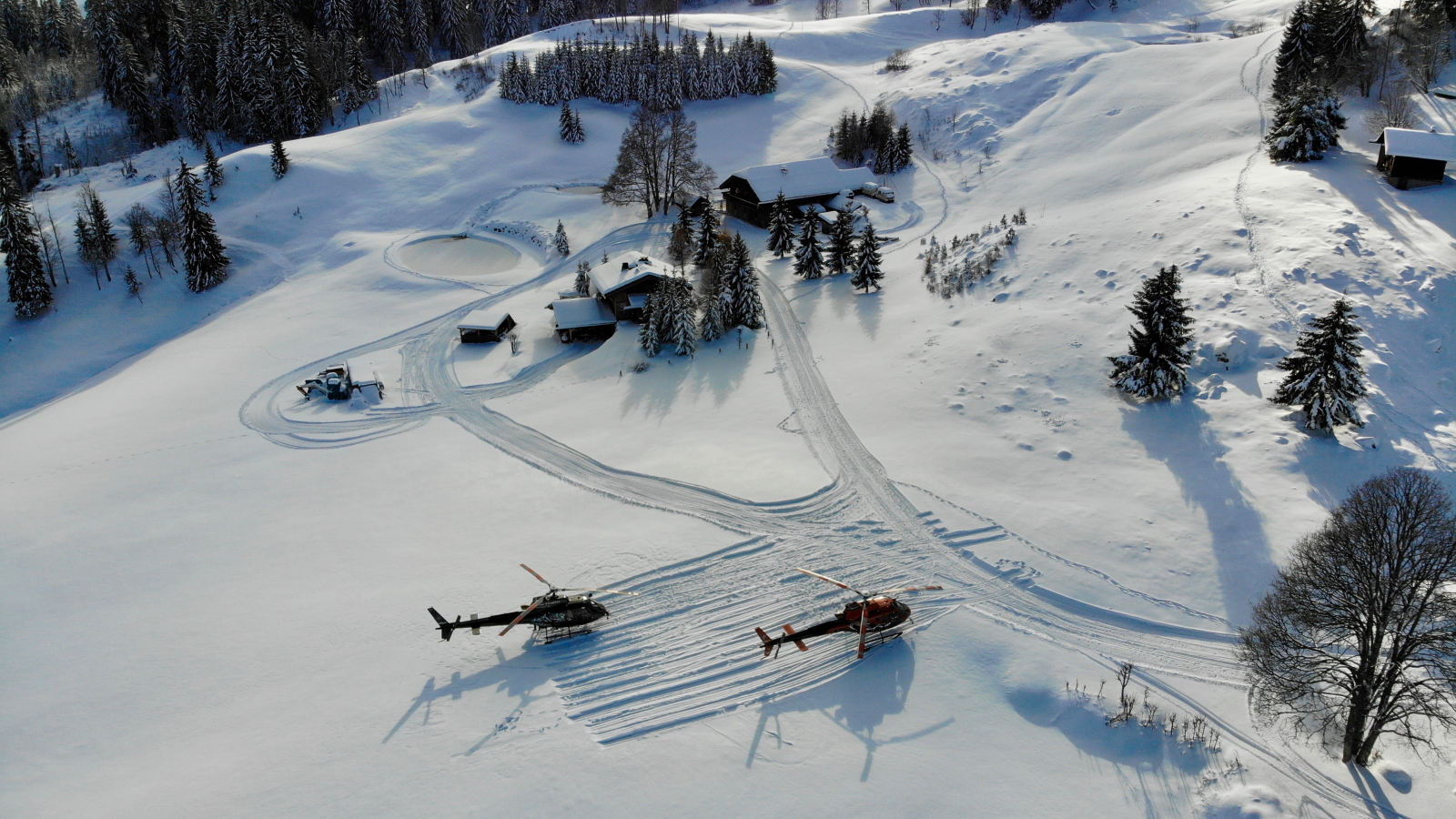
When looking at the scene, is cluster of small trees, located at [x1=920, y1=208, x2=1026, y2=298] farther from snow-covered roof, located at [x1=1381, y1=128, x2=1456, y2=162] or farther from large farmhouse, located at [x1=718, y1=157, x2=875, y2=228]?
snow-covered roof, located at [x1=1381, y1=128, x2=1456, y2=162]

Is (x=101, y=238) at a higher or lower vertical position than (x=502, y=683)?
higher

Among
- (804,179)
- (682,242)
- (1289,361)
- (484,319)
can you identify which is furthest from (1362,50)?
(484,319)

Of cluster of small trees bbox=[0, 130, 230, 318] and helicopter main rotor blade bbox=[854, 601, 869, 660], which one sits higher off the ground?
cluster of small trees bbox=[0, 130, 230, 318]

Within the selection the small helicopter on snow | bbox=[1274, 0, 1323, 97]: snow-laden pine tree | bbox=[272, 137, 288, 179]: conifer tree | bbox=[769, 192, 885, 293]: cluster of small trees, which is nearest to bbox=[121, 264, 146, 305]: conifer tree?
bbox=[272, 137, 288, 179]: conifer tree

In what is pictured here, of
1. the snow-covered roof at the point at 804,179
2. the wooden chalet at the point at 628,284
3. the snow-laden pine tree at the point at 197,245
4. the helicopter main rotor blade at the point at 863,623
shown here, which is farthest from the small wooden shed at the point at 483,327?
the helicopter main rotor blade at the point at 863,623

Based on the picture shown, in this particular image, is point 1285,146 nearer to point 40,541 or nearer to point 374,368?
point 374,368

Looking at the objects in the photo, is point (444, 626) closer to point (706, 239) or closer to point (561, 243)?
point (706, 239)

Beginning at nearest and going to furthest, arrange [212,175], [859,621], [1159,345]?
1. [859,621]
2. [1159,345]
3. [212,175]
